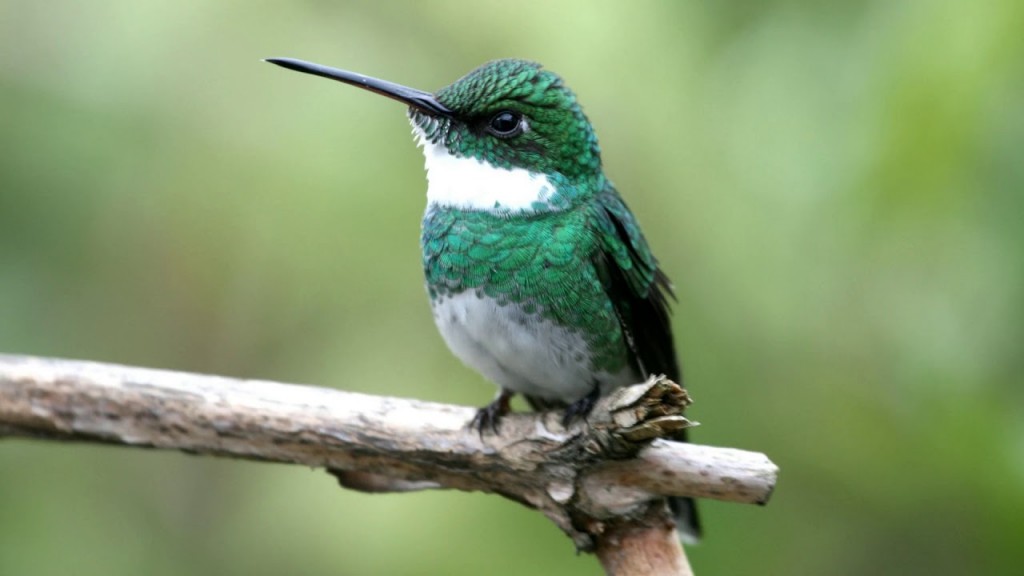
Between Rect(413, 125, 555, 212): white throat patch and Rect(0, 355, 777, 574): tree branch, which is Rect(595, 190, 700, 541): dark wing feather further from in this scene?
Rect(0, 355, 777, 574): tree branch

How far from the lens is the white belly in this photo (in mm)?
3273

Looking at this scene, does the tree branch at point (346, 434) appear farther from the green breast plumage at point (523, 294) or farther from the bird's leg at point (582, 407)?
the green breast plumage at point (523, 294)

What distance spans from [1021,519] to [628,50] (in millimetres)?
2059

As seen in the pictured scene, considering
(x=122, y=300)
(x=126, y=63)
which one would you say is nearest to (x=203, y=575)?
(x=122, y=300)

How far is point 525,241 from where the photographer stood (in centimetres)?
332

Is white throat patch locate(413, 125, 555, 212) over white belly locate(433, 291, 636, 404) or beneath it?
over

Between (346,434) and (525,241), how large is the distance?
0.77 meters

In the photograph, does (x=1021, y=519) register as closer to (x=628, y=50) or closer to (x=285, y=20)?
(x=628, y=50)

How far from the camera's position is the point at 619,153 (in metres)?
4.32

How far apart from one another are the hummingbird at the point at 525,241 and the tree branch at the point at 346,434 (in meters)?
0.15

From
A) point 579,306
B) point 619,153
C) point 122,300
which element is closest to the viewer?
point 579,306

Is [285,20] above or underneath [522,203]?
above

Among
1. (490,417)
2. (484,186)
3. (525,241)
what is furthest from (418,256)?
(490,417)

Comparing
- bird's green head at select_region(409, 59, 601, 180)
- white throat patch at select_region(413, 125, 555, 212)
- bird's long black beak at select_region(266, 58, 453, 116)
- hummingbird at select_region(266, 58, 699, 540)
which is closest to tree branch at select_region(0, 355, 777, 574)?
hummingbird at select_region(266, 58, 699, 540)
